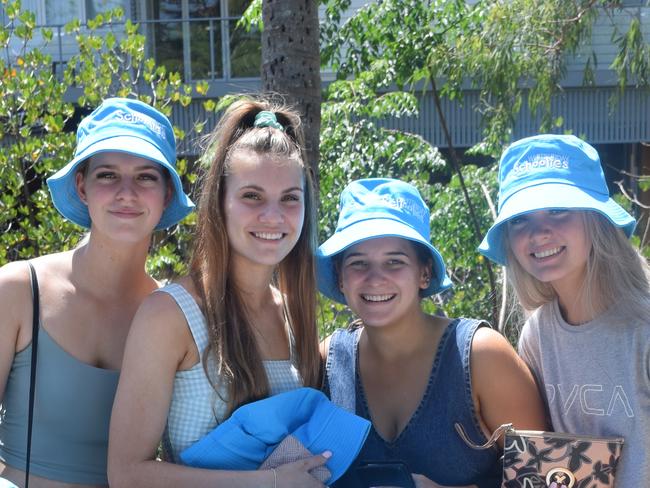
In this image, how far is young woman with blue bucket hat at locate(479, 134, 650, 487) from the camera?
2.63 meters

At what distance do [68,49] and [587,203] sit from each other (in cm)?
1136

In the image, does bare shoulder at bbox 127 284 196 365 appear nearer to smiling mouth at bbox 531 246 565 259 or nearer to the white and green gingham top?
the white and green gingham top

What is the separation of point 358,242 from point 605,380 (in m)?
0.89

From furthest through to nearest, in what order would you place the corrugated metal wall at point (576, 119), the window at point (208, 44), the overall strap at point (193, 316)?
the window at point (208, 44) < the corrugated metal wall at point (576, 119) < the overall strap at point (193, 316)

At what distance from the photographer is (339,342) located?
10.5 ft

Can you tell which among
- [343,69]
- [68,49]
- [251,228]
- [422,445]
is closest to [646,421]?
[422,445]

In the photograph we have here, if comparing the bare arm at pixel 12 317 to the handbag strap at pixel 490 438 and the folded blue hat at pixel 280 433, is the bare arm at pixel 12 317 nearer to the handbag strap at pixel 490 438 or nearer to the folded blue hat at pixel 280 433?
the folded blue hat at pixel 280 433

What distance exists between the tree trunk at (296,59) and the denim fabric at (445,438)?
1.88 meters

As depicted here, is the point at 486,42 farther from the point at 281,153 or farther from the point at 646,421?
the point at 646,421

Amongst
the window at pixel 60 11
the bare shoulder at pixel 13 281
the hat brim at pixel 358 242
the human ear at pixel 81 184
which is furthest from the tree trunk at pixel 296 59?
the window at pixel 60 11

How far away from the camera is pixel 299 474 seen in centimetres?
259

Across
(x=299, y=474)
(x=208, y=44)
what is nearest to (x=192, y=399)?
(x=299, y=474)

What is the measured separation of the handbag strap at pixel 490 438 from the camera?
2.68 meters

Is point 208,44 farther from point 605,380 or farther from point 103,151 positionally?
point 605,380
